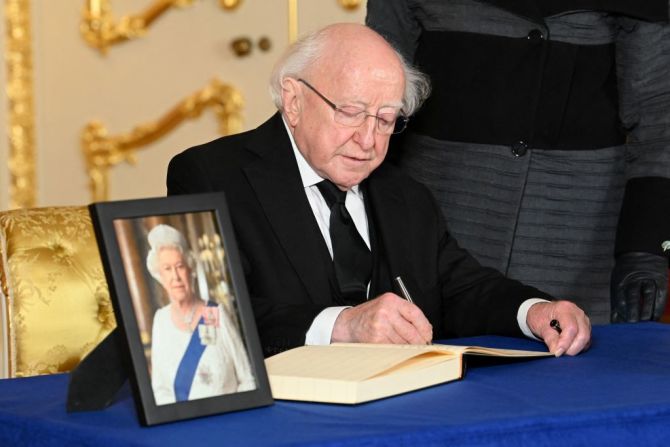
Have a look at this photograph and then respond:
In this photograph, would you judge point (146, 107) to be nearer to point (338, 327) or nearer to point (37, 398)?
point (338, 327)

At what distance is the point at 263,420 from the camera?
1.46 metres

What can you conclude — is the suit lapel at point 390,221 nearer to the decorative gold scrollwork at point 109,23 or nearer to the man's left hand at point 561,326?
the man's left hand at point 561,326

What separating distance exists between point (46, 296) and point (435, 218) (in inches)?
32.1

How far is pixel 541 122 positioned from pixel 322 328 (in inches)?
36.4

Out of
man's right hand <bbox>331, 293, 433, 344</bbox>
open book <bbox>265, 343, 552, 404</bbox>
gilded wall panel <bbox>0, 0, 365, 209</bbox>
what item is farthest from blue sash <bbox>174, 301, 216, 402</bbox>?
gilded wall panel <bbox>0, 0, 365, 209</bbox>

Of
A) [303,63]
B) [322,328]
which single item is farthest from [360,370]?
[303,63]

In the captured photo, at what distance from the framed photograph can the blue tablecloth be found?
3 cm

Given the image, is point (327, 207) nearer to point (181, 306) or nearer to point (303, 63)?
point (303, 63)

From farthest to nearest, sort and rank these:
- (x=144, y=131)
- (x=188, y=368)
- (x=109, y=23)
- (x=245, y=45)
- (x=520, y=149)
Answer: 1. (x=245, y=45)
2. (x=144, y=131)
3. (x=109, y=23)
4. (x=520, y=149)
5. (x=188, y=368)

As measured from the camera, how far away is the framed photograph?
143cm

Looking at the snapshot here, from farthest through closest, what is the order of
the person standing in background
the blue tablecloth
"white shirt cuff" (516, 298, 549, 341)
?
the person standing in background < "white shirt cuff" (516, 298, 549, 341) < the blue tablecloth

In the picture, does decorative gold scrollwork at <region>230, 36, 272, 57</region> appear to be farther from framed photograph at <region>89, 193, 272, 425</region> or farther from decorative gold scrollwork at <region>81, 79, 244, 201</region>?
framed photograph at <region>89, 193, 272, 425</region>

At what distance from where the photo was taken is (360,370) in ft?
5.32

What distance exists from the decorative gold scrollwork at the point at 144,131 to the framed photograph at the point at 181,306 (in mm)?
3089
